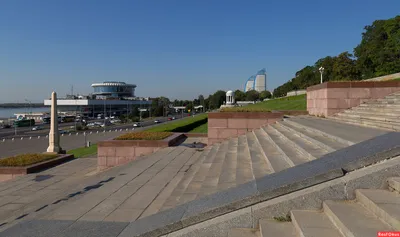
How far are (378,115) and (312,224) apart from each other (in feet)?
21.9

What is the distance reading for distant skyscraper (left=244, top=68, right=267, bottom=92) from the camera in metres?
187

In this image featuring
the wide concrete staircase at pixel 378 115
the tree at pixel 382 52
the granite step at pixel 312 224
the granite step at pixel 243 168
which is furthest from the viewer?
the tree at pixel 382 52

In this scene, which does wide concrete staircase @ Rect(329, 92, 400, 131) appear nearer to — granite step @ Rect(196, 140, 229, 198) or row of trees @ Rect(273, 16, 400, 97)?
granite step @ Rect(196, 140, 229, 198)

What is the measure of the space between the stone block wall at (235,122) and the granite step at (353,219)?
28.0ft

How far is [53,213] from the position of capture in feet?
16.0

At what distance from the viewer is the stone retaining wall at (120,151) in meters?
11.3

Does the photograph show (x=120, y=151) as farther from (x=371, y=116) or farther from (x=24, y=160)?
(x=371, y=116)

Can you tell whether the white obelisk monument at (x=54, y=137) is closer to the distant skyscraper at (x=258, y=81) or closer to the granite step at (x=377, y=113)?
the granite step at (x=377, y=113)

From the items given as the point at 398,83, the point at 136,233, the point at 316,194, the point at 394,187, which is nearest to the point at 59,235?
the point at 136,233

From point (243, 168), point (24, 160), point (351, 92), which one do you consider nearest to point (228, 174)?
point (243, 168)

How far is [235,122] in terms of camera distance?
460 inches

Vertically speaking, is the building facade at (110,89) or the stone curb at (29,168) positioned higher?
the building facade at (110,89)

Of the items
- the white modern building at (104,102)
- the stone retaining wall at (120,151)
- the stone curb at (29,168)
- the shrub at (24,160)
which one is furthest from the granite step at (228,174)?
the white modern building at (104,102)

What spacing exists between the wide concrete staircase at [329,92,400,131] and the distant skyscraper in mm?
179579
